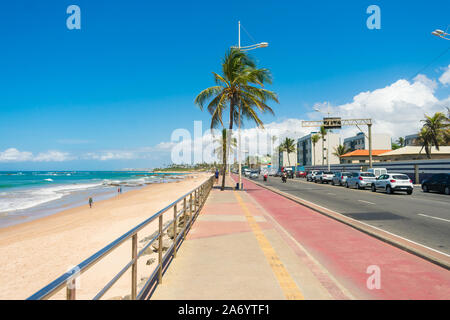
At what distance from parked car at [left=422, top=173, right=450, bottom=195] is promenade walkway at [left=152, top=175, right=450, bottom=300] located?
61.6 feet

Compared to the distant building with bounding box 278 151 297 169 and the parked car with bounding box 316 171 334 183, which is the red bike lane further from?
the distant building with bounding box 278 151 297 169

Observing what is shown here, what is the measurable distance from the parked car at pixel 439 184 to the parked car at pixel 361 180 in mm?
4070

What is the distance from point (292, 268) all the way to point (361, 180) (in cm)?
2524

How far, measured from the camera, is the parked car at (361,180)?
27562mm

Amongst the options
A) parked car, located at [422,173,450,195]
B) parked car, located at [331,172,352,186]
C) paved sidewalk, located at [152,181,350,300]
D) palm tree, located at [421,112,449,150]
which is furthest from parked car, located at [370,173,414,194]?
palm tree, located at [421,112,449,150]

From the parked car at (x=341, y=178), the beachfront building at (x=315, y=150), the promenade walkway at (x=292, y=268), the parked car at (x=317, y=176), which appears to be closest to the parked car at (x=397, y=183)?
the parked car at (x=341, y=178)

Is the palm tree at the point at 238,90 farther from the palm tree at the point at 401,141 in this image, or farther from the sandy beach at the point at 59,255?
the palm tree at the point at 401,141

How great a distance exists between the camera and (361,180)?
27766mm

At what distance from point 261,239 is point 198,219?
11.5 ft

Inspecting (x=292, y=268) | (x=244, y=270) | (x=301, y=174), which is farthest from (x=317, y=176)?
(x=244, y=270)

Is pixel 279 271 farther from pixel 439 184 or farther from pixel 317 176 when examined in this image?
pixel 317 176
